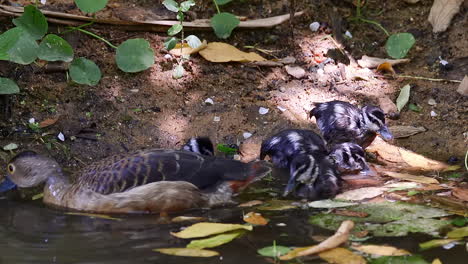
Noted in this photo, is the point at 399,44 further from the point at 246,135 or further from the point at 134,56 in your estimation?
the point at 134,56

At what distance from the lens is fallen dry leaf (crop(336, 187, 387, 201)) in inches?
246

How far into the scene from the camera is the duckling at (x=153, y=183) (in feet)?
19.9

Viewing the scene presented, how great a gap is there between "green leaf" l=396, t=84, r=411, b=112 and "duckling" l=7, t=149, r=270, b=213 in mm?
2114

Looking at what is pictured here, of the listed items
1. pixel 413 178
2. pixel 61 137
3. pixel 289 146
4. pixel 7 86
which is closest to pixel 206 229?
pixel 289 146

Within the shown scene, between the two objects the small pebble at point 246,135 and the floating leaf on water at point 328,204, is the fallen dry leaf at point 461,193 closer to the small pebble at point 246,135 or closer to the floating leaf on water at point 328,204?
the floating leaf on water at point 328,204

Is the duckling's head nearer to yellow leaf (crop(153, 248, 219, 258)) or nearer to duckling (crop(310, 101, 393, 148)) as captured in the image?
yellow leaf (crop(153, 248, 219, 258))

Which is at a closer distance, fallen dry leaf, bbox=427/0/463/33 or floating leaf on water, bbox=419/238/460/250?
floating leaf on water, bbox=419/238/460/250

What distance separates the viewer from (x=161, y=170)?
6.12 metres

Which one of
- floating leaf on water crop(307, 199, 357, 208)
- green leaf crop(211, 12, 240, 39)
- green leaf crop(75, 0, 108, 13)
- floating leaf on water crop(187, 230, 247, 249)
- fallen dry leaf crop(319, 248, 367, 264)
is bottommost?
floating leaf on water crop(307, 199, 357, 208)

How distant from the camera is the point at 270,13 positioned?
28.4 ft

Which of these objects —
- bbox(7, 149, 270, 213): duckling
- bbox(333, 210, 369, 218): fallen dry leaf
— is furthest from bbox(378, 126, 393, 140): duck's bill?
bbox(333, 210, 369, 218): fallen dry leaf

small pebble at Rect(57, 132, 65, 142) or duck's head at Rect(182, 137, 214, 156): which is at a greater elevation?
duck's head at Rect(182, 137, 214, 156)

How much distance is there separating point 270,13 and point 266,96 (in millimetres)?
1221

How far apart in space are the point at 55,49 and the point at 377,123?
3037mm
